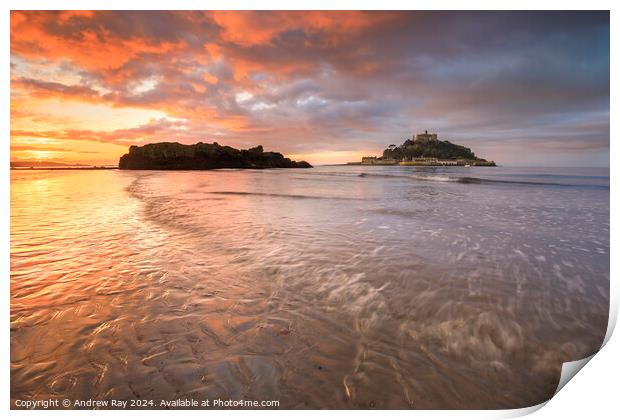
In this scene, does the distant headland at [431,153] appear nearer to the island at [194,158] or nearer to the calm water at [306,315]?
the island at [194,158]

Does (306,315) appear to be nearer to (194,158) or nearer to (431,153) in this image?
Result: (431,153)

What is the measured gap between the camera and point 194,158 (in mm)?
24203

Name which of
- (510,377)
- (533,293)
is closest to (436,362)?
(510,377)

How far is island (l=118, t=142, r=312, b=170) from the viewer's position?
1677 centimetres

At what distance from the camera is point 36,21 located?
3531mm

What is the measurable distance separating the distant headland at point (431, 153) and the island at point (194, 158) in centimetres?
930

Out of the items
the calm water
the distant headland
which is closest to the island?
the calm water

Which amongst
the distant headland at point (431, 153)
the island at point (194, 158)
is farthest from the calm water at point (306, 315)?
the distant headland at point (431, 153)

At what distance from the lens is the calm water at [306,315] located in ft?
5.88

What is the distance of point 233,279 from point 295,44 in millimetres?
3898

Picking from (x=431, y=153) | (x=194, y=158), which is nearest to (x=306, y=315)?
(x=431, y=153)

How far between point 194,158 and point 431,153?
1936 centimetres

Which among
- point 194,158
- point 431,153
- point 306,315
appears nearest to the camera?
point 306,315

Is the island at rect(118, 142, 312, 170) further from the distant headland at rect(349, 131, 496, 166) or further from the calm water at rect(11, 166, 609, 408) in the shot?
the distant headland at rect(349, 131, 496, 166)
